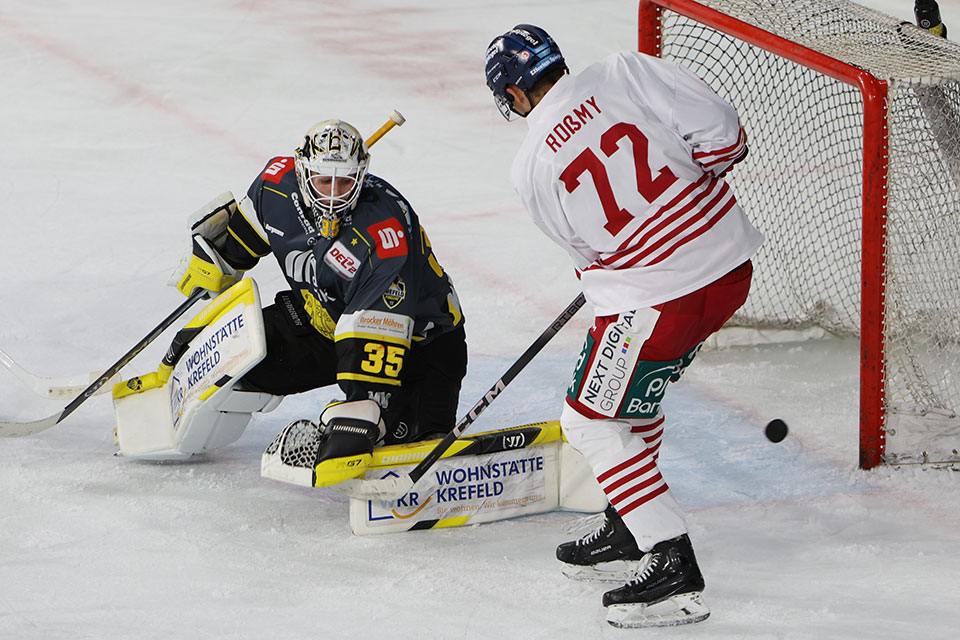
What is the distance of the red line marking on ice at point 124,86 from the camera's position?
19.9ft

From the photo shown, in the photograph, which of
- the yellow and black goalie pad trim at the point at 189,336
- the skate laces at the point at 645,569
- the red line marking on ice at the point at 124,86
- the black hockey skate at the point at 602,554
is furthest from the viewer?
the red line marking on ice at the point at 124,86

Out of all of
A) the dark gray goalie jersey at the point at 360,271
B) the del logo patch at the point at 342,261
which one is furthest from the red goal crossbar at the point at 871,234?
the del logo patch at the point at 342,261

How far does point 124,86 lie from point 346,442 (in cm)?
427

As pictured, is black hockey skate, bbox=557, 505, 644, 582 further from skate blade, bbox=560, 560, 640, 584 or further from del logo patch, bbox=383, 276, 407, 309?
del logo patch, bbox=383, 276, 407, 309

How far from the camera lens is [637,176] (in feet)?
8.20

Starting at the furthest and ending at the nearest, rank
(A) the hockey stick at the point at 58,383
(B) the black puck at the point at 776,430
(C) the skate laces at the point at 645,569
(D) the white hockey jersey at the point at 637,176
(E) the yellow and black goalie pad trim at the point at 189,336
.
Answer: (A) the hockey stick at the point at 58,383 < (E) the yellow and black goalie pad trim at the point at 189,336 < (B) the black puck at the point at 776,430 < (C) the skate laces at the point at 645,569 < (D) the white hockey jersey at the point at 637,176

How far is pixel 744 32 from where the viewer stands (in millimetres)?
3607

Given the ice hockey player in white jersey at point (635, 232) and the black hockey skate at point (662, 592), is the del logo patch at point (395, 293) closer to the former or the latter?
the ice hockey player in white jersey at point (635, 232)

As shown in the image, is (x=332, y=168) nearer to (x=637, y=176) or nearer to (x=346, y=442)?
(x=346, y=442)

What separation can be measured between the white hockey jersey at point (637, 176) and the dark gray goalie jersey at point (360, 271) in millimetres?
531

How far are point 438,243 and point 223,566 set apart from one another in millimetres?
2402

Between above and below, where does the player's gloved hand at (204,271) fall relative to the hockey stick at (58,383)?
above

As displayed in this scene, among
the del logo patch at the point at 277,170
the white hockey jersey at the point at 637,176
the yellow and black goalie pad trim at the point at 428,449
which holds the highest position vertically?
the white hockey jersey at the point at 637,176

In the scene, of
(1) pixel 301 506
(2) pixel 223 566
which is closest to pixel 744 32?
(1) pixel 301 506
